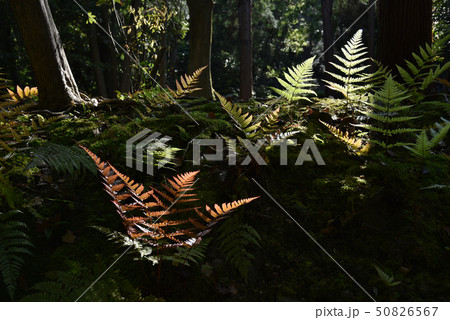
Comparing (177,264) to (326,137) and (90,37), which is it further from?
(90,37)

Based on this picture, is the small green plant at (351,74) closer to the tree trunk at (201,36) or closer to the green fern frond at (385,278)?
the green fern frond at (385,278)

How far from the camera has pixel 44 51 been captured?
3.47 meters

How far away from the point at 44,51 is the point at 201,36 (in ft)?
9.07

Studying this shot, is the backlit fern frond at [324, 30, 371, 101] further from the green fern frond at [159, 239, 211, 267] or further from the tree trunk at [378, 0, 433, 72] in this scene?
the green fern frond at [159, 239, 211, 267]

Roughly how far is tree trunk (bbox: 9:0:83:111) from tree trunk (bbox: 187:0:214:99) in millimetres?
2191

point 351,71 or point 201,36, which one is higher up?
point 201,36

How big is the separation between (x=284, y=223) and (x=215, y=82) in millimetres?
25331

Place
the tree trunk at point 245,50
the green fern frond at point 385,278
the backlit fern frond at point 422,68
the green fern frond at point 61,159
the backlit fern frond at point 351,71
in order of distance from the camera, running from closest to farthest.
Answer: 1. the green fern frond at point 385,278
2. the green fern frond at point 61,159
3. the backlit fern frond at point 351,71
4. the backlit fern frond at point 422,68
5. the tree trunk at point 245,50

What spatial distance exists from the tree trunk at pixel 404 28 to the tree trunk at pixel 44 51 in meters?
3.76

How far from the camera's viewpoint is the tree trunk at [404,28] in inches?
151
